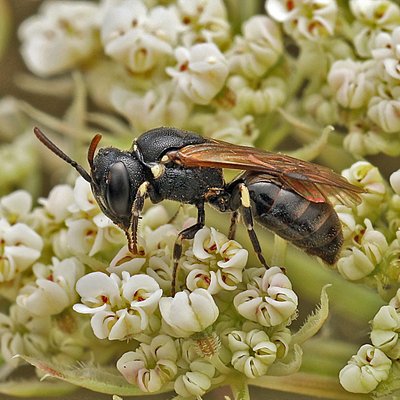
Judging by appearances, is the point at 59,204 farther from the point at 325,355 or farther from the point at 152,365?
the point at 325,355

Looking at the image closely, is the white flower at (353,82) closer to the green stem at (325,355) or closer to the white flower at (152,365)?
the green stem at (325,355)

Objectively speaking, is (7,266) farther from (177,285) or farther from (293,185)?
(293,185)

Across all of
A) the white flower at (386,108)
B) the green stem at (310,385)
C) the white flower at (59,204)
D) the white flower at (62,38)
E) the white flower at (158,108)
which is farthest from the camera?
the white flower at (62,38)

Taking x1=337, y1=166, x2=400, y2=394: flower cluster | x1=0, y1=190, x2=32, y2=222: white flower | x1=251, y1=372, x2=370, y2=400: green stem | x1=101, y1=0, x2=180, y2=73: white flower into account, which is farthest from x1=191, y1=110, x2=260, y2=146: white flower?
x1=251, y1=372, x2=370, y2=400: green stem

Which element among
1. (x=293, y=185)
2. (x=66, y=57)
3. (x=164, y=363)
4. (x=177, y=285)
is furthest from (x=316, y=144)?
(x=66, y=57)

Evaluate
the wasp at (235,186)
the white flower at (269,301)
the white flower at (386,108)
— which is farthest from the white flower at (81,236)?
the white flower at (386,108)

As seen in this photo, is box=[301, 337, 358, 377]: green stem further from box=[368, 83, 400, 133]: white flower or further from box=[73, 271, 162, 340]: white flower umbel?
box=[368, 83, 400, 133]: white flower
